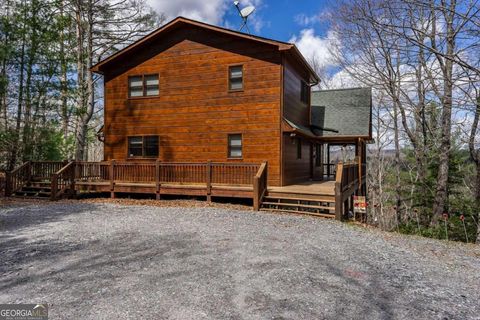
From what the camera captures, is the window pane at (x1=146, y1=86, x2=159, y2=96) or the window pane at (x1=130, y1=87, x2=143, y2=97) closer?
the window pane at (x1=146, y1=86, x2=159, y2=96)

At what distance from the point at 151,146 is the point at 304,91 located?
782 centimetres

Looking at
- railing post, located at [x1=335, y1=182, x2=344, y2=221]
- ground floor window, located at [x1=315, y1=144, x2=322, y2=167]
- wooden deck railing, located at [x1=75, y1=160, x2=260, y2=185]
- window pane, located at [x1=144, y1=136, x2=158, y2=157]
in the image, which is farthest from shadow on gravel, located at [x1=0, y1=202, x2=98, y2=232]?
ground floor window, located at [x1=315, y1=144, x2=322, y2=167]

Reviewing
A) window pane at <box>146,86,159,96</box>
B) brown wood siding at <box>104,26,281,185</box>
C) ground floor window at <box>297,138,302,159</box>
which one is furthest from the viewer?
ground floor window at <box>297,138,302,159</box>

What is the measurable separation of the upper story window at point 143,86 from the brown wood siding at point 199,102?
0.23 meters

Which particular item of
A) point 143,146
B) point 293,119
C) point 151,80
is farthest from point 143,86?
point 293,119

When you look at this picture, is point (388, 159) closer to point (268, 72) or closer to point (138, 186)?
point (268, 72)

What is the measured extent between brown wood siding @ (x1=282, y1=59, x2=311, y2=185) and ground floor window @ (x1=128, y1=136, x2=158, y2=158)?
5.68 metres

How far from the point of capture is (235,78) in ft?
41.6

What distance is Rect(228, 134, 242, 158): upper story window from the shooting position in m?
12.5

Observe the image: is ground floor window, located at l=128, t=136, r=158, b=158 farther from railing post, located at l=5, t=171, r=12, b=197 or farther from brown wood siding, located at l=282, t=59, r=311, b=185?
brown wood siding, located at l=282, t=59, r=311, b=185

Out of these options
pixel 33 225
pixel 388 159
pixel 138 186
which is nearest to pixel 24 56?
pixel 138 186

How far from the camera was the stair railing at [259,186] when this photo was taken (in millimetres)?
10383

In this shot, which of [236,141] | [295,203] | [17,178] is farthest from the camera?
[17,178]

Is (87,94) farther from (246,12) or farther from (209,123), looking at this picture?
A: (246,12)
